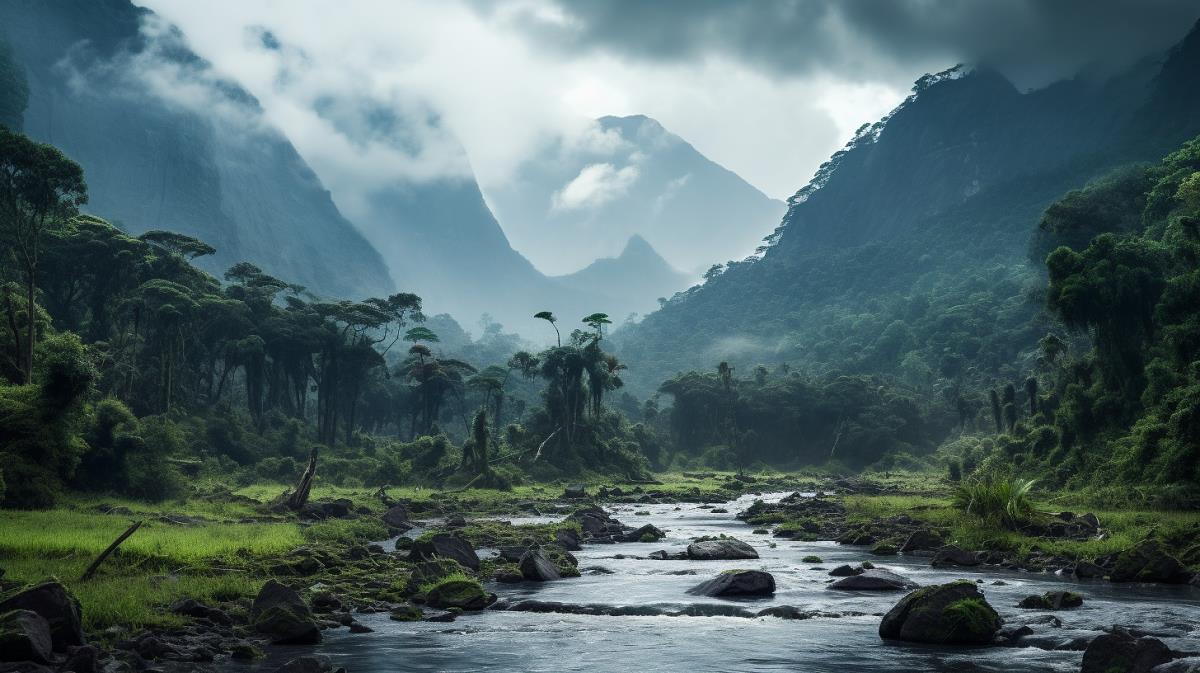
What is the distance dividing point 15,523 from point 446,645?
685 inches

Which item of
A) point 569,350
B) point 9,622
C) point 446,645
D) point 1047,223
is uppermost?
point 1047,223

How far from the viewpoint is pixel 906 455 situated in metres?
103

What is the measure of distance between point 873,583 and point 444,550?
14555 mm

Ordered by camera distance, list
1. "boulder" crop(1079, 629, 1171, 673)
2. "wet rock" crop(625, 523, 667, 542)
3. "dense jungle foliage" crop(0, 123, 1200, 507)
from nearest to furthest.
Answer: "boulder" crop(1079, 629, 1171, 673) → "dense jungle foliage" crop(0, 123, 1200, 507) → "wet rock" crop(625, 523, 667, 542)

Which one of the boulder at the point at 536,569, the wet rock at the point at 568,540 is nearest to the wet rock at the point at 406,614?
the boulder at the point at 536,569

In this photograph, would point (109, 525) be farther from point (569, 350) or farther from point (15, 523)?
point (569, 350)

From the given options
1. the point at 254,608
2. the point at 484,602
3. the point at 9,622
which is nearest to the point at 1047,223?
the point at 484,602

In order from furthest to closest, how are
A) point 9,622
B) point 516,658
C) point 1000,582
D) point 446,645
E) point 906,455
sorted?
point 906,455 < point 1000,582 < point 446,645 < point 516,658 < point 9,622

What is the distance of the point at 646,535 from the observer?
135 ft

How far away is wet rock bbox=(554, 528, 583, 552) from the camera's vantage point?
36.8 metres

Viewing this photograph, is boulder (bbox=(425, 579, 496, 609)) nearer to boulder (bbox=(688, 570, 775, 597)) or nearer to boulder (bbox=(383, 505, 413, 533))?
boulder (bbox=(688, 570, 775, 597))

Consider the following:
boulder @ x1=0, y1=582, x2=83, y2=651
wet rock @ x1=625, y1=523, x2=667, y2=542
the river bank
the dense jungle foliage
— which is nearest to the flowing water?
the river bank

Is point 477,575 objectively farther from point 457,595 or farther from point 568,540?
point 568,540

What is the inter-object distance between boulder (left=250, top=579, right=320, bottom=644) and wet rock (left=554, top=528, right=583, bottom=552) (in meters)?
18.3
